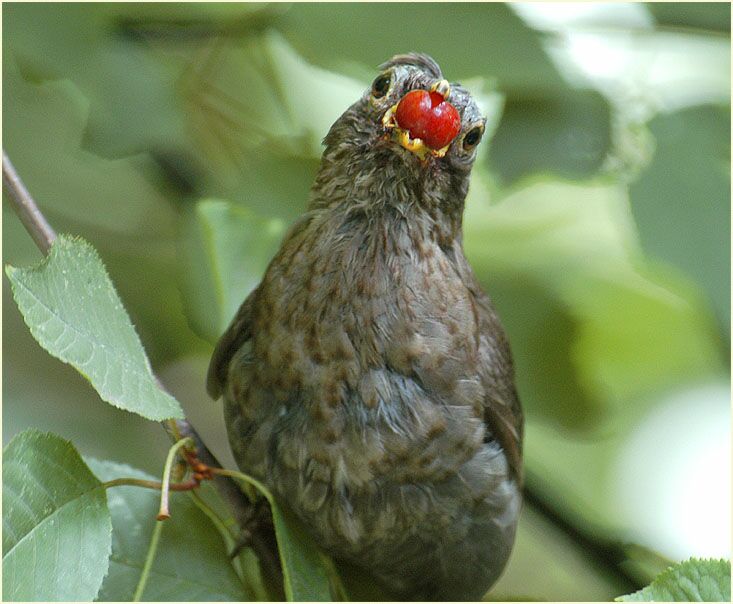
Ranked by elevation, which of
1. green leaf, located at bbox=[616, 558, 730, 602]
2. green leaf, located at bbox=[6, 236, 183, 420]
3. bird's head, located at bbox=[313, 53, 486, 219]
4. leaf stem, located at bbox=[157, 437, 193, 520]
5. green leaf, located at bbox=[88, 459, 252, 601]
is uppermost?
bird's head, located at bbox=[313, 53, 486, 219]

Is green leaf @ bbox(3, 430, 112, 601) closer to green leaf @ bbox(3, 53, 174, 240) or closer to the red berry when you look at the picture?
the red berry

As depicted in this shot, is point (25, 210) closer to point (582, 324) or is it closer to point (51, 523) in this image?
point (51, 523)

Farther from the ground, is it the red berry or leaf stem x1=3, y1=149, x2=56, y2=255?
the red berry

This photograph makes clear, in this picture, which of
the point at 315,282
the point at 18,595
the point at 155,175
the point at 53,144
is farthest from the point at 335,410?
the point at 53,144

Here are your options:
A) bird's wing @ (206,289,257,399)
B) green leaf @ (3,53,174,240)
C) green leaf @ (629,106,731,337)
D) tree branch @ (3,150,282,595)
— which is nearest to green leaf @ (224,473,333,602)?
tree branch @ (3,150,282,595)

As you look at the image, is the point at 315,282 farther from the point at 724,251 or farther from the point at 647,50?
the point at 647,50

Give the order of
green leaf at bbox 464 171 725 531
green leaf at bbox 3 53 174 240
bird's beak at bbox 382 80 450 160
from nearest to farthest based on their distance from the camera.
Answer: bird's beak at bbox 382 80 450 160 < green leaf at bbox 464 171 725 531 < green leaf at bbox 3 53 174 240

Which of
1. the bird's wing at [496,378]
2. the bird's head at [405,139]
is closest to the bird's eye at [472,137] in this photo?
the bird's head at [405,139]
